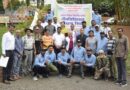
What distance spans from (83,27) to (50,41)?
1.69m

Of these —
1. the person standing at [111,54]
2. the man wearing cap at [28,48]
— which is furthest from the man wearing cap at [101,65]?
the man wearing cap at [28,48]

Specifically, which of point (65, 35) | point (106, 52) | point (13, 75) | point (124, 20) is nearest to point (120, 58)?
point (106, 52)

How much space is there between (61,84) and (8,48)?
2226 millimetres

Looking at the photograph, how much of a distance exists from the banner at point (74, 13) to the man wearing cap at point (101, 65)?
2564 mm

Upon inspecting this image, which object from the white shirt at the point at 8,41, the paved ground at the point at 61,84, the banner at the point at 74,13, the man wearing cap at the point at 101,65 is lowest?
the paved ground at the point at 61,84

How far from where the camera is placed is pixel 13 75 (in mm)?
15578

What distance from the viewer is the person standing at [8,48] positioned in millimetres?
14828

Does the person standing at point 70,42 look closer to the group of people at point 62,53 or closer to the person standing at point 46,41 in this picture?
the group of people at point 62,53

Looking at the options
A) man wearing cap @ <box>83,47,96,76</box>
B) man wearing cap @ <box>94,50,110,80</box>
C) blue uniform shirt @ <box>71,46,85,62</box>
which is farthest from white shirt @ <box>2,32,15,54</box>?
man wearing cap @ <box>94,50,110,80</box>

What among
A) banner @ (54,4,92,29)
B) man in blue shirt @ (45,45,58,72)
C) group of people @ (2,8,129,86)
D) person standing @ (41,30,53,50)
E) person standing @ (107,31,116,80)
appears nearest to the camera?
group of people @ (2,8,129,86)

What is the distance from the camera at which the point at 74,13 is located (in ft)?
59.0

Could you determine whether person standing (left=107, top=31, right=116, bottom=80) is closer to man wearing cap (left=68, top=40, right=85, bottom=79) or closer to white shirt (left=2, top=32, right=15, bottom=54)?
man wearing cap (left=68, top=40, right=85, bottom=79)

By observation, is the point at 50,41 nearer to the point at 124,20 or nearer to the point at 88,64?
the point at 88,64

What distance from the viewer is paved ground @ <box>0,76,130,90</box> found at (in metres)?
14.3
